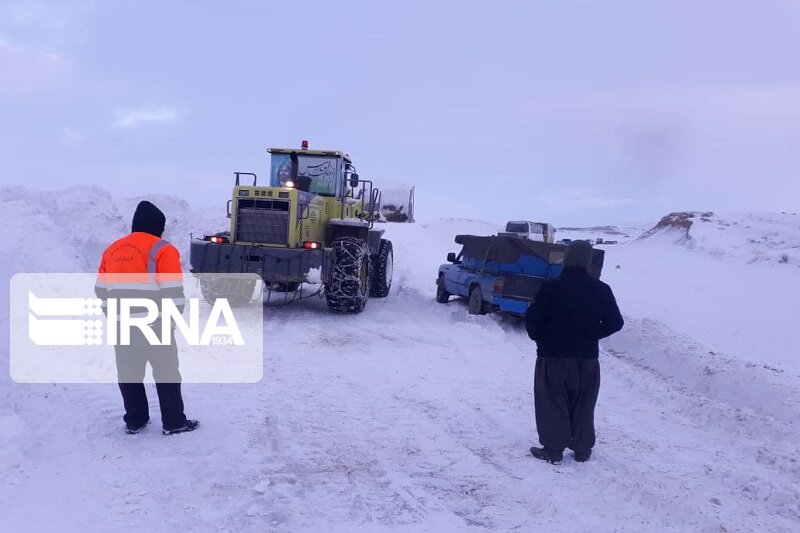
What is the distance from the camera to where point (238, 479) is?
14.3ft

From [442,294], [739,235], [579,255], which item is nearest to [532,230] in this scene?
[739,235]

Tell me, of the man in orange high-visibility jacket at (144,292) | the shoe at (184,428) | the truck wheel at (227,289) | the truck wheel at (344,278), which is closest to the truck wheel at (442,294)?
the truck wheel at (344,278)

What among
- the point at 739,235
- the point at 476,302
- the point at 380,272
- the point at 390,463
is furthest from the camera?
the point at 739,235

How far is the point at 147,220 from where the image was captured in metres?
5.10

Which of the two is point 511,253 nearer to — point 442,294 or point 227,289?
point 442,294

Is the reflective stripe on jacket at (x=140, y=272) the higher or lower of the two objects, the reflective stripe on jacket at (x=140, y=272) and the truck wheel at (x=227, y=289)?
the higher

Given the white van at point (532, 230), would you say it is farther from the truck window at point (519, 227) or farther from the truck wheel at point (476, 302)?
the truck wheel at point (476, 302)

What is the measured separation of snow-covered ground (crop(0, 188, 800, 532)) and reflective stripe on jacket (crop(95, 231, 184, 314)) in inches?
44.5

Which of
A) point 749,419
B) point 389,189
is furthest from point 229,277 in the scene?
point 389,189

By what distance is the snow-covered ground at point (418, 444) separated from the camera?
4.02 meters

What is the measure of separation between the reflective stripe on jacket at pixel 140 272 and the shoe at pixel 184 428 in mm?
983

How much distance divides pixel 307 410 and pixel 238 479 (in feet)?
5.47

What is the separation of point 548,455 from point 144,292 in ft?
10.9

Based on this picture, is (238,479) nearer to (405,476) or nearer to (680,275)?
(405,476)
